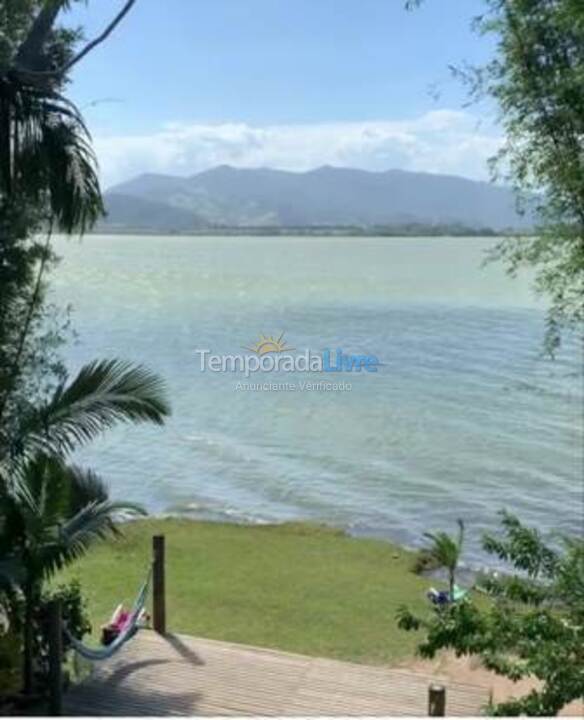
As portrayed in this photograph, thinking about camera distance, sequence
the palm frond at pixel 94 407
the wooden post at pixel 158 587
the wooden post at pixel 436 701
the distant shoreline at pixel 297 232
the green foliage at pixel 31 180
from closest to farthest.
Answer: the wooden post at pixel 436 701
the green foliage at pixel 31 180
the palm frond at pixel 94 407
the wooden post at pixel 158 587
the distant shoreline at pixel 297 232

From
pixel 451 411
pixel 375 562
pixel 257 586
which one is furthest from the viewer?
pixel 451 411

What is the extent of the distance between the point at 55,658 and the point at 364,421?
1698 centimetres

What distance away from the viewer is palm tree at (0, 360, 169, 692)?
19.5ft

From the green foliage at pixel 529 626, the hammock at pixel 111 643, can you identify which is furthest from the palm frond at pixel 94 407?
the green foliage at pixel 529 626

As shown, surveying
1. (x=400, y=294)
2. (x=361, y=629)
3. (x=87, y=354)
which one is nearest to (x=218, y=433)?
(x=87, y=354)

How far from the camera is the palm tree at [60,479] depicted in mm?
5953

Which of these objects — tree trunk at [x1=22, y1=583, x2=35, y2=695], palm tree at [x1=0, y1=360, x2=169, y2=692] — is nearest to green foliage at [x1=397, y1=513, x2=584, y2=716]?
palm tree at [x1=0, y1=360, x2=169, y2=692]

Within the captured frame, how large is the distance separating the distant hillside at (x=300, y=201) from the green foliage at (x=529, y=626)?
9700cm

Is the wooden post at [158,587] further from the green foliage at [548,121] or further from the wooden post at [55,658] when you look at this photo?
the green foliage at [548,121]

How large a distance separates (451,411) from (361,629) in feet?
47.8

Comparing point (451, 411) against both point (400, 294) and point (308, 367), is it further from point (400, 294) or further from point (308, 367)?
point (400, 294)

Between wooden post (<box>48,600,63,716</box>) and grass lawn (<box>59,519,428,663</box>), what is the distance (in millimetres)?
3001

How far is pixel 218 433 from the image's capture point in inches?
837

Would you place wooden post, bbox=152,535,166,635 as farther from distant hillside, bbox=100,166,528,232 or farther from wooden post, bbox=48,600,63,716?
distant hillside, bbox=100,166,528,232
